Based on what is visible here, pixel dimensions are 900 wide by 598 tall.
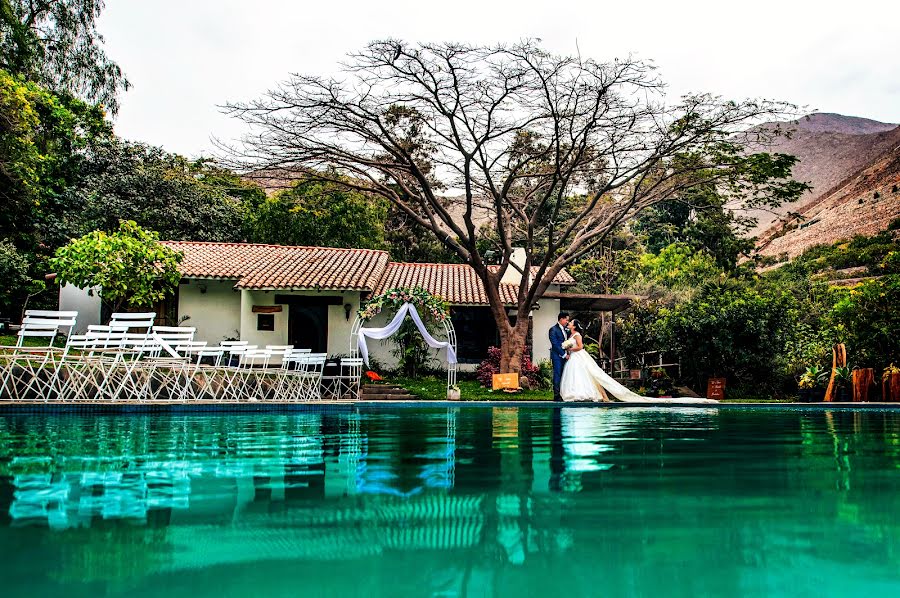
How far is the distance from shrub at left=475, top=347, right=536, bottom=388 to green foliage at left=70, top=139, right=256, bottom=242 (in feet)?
37.3

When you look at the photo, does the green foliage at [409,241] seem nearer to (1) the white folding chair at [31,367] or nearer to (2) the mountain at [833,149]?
(1) the white folding chair at [31,367]

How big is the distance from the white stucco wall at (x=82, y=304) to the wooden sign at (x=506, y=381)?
12.3 metres

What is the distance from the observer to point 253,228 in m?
30.7

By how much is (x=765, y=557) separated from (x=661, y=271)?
1352 inches

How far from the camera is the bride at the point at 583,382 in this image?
626 inches

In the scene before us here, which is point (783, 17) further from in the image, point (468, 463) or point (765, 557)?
point (765, 557)

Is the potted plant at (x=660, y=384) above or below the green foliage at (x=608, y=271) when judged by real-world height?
below

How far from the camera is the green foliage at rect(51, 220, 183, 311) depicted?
16641 millimetres

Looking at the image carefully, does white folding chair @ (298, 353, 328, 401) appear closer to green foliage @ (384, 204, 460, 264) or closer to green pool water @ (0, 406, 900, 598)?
green pool water @ (0, 406, 900, 598)

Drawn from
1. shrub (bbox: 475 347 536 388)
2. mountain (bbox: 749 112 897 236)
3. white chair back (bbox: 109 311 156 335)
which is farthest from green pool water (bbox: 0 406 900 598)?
mountain (bbox: 749 112 897 236)

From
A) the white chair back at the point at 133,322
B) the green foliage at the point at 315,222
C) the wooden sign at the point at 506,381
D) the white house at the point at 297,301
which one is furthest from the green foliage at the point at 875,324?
the green foliage at the point at 315,222

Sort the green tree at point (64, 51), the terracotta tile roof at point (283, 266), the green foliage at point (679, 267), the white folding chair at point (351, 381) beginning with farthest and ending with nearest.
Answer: the green foliage at point (679, 267), the green tree at point (64, 51), the terracotta tile roof at point (283, 266), the white folding chair at point (351, 381)

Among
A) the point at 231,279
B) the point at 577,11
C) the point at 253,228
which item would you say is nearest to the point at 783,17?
the point at 577,11

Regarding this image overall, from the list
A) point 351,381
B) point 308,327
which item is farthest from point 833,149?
point 351,381
